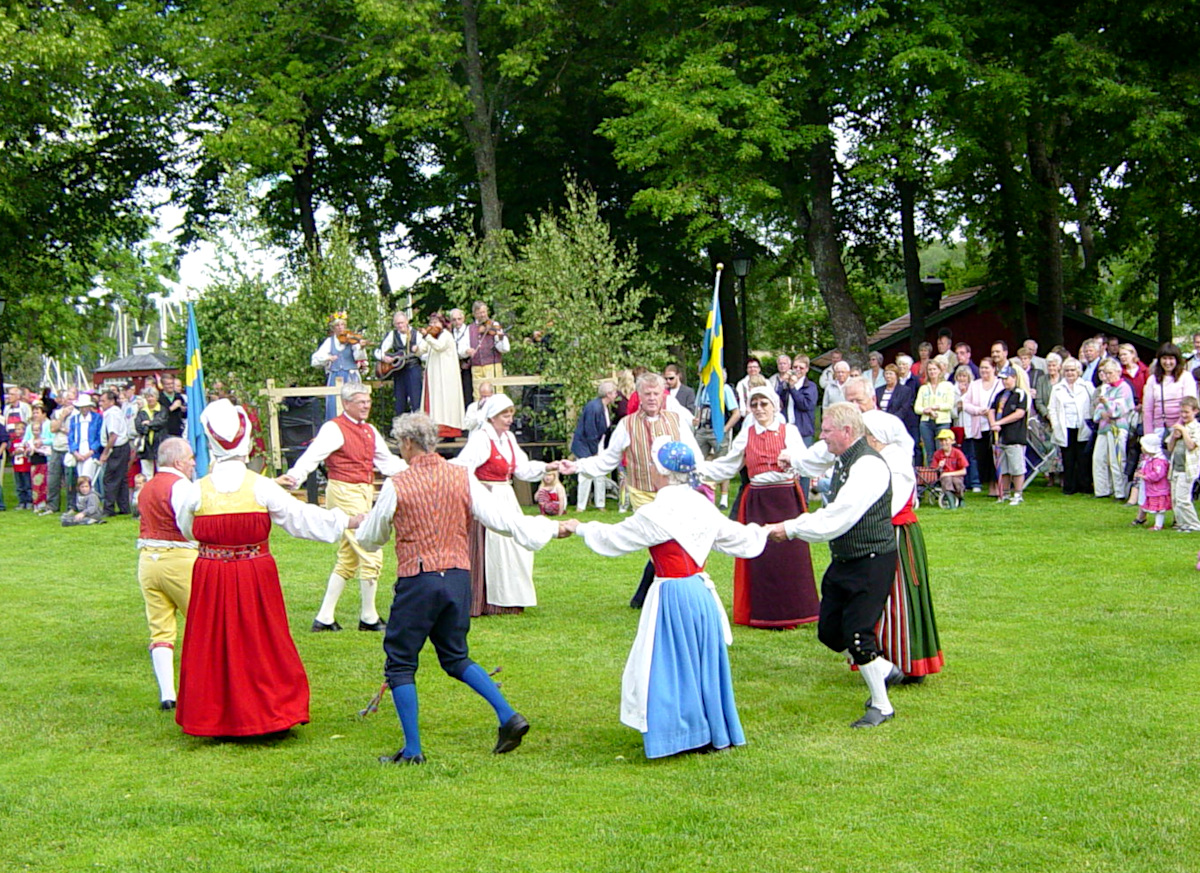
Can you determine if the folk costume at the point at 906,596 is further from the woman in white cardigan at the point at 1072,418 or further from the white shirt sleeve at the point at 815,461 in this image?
the woman in white cardigan at the point at 1072,418

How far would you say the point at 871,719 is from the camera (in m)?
6.86

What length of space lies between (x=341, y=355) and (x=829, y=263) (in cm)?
902

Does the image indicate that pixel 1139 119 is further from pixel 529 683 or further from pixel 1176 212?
pixel 529 683

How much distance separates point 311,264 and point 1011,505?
13170mm

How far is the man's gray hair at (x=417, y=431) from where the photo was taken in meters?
6.49

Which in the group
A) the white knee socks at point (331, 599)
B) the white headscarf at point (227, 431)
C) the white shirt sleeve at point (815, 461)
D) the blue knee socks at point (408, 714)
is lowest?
the blue knee socks at point (408, 714)

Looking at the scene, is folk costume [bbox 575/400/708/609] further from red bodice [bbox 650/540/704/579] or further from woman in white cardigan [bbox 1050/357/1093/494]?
woman in white cardigan [bbox 1050/357/1093/494]

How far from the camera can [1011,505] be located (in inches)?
603

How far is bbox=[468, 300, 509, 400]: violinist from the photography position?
18.0 m

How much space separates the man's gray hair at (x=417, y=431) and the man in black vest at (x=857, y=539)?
1.92 metres

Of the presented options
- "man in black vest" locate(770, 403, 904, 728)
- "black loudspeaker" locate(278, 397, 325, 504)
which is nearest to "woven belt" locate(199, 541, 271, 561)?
"man in black vest" locate(770, 403, 904, 728)

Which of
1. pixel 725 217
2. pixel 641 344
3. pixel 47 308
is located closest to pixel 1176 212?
pixel 725 217

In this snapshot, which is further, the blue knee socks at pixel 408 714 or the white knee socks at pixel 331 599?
the white knee socks at pixel 331 599

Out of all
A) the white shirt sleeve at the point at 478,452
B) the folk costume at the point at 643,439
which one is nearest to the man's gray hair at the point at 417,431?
the folk costume at the point at 643,439
